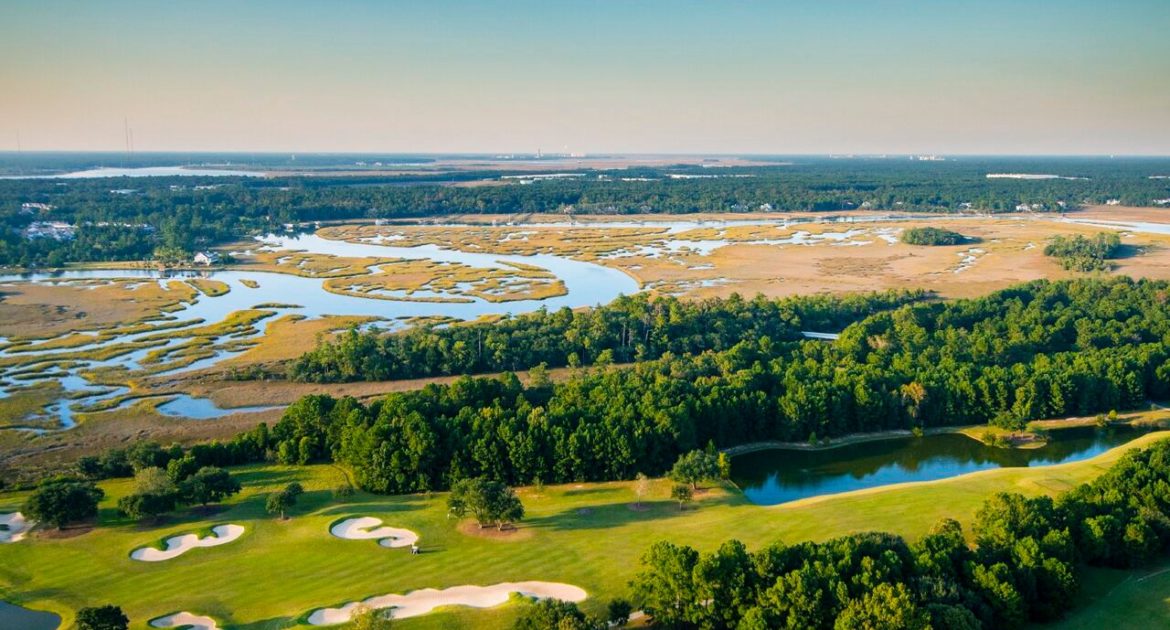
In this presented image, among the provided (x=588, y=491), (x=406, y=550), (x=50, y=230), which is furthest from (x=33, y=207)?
(x=406, y=550)

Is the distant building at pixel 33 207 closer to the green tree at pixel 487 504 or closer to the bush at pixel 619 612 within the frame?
the green tree at pixel 487 504

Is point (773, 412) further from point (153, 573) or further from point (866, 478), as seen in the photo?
point (153, 573)

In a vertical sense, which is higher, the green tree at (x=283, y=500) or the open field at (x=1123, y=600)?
the green tree at (x=283, y=500)

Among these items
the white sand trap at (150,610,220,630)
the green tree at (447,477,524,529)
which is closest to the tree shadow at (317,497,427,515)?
the green tree at (447,477,524,529)

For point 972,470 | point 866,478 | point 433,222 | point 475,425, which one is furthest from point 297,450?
point 433,222

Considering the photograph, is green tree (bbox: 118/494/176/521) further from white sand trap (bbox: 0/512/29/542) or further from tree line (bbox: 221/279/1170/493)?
tree line (bbox: 221/279/1170/493)

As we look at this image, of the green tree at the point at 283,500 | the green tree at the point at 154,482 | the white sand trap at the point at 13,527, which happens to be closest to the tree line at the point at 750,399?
the green tree at the point at 283,500
